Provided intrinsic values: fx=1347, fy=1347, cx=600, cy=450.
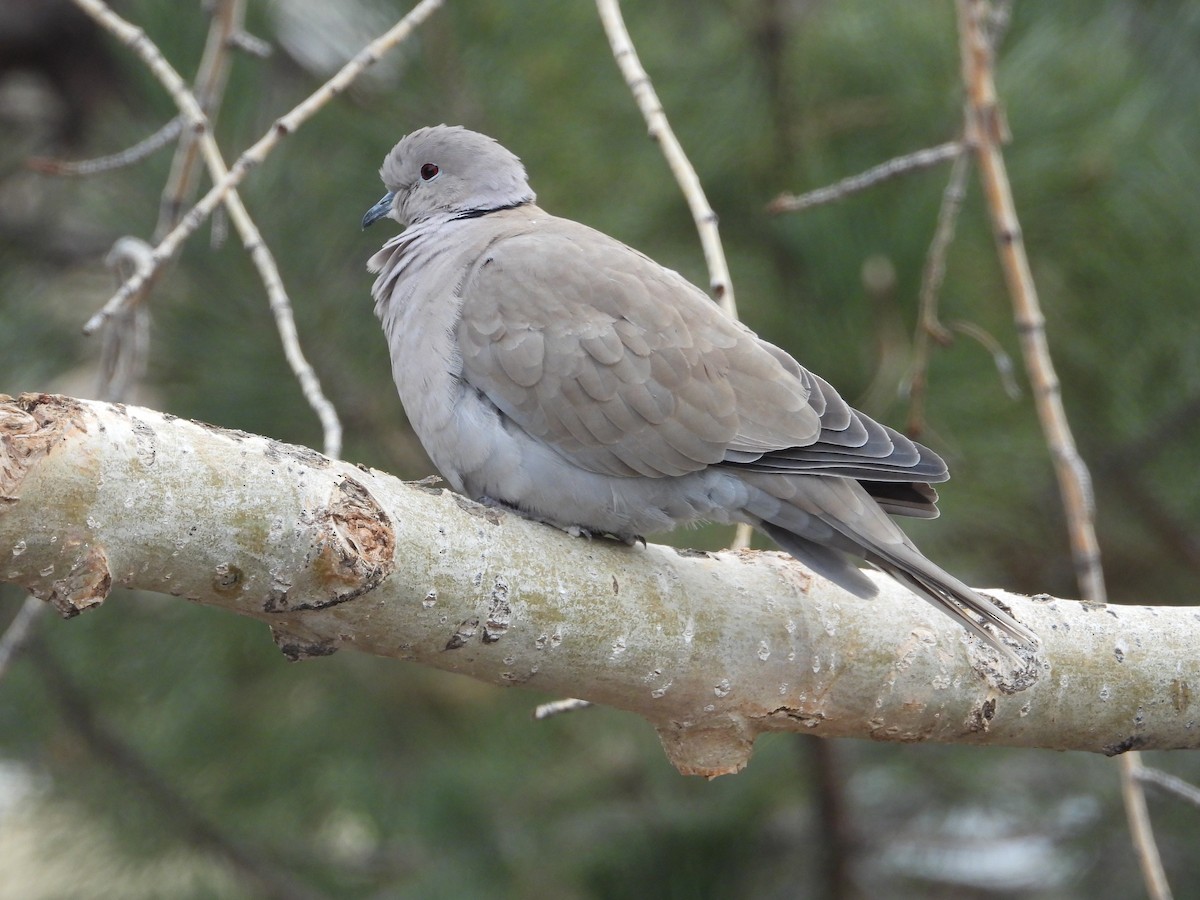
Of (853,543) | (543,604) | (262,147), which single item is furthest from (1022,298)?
(262,147)

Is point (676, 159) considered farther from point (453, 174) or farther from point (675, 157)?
point (453, 174)

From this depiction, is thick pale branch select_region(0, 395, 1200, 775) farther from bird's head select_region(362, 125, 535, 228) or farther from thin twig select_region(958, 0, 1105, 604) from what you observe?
bird's head select_region(362, 125, 535, 228)

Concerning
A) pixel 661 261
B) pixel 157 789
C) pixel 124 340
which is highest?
pixel 661 261

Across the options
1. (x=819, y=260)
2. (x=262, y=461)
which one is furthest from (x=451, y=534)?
(x=819, y=260)

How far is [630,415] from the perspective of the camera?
210 centimetres

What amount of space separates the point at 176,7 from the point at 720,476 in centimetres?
183

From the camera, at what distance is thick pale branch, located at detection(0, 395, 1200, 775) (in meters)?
1.32

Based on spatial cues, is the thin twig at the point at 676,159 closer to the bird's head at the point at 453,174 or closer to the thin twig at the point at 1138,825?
the bird's head at the point at 453,174

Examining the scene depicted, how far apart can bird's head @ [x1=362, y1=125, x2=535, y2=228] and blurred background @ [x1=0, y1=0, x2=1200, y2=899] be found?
14.1 inches

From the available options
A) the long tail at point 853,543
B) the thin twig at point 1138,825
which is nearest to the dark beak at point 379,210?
the long tail at point 853,543

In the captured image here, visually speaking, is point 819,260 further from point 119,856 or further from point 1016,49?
point 119,856

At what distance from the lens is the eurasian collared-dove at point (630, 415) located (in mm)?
2020

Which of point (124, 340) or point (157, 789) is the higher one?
point (124, 340)

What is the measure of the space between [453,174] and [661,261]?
0.71 m
